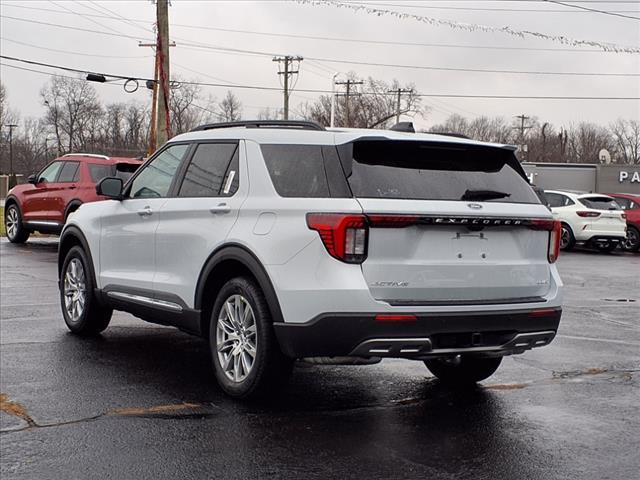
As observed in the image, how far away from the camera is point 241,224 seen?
5797 millimetres

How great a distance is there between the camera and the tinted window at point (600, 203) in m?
23.5

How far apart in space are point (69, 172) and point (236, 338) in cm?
1336

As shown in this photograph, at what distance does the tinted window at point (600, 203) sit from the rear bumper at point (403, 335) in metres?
19.0

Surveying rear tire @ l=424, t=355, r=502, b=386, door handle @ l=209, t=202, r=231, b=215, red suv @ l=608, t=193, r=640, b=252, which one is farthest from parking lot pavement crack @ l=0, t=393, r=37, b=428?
red suv @ l=608, t=193, r=640, b=252

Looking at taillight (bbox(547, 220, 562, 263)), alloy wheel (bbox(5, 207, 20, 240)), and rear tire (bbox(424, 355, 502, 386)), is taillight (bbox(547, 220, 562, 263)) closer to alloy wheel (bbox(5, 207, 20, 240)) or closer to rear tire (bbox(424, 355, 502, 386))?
rear tire (bbox(424, 355, 502, 386))

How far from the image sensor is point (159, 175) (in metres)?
7.16

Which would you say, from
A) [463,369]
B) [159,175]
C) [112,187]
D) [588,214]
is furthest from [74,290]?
[588,214]

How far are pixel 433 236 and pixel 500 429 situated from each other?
1221 mm

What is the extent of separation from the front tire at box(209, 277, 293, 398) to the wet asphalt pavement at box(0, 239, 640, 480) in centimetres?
15

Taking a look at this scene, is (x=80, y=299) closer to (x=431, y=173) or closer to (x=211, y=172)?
(x=211, y=172)

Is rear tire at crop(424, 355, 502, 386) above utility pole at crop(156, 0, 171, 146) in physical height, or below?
below

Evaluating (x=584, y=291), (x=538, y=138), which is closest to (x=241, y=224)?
(x=584, y=291)

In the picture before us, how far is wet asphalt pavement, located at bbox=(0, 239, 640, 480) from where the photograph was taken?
4.54 meters

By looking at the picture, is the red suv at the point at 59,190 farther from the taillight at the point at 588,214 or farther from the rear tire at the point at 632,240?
the rear tire at the point at 632,240
